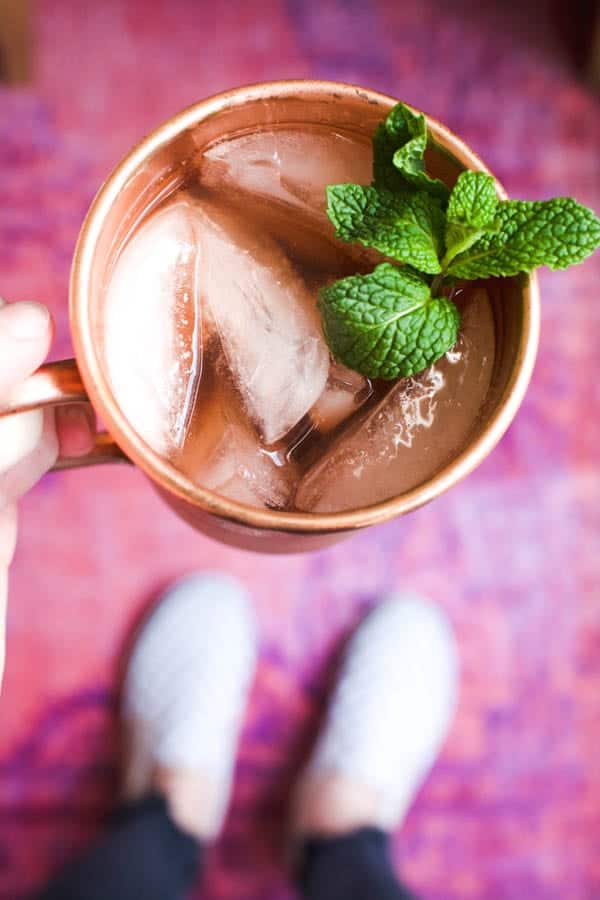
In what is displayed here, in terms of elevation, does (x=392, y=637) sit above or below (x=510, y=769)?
above

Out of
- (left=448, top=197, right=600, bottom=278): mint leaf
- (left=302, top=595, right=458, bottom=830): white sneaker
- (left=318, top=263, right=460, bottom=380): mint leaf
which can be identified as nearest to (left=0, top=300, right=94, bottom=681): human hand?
(left=318, top=263, right=460, bottom=380): mint leaf

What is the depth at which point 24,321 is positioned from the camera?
68 centimetres

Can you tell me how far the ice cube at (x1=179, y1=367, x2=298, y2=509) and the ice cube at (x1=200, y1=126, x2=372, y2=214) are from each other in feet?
0.54

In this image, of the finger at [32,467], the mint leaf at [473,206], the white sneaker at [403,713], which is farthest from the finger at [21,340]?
the white sneaker at [403,713]

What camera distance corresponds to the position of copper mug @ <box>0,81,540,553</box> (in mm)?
592

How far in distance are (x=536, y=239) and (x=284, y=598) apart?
971 millimetres

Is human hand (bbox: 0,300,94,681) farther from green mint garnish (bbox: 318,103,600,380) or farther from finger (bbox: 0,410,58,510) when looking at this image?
green mint garnish (bbox: 318,103,600,380)

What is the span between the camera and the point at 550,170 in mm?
1617

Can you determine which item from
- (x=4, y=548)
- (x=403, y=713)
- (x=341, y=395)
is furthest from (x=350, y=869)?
(x=341, y=395)

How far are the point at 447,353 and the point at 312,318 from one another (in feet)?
0.39

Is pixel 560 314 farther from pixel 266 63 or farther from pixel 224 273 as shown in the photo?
pixel 224 273

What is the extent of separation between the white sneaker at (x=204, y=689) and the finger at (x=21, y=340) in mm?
861

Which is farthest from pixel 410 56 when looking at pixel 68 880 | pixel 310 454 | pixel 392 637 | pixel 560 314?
pixel 68 880

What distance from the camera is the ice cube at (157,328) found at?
67 centimetres
